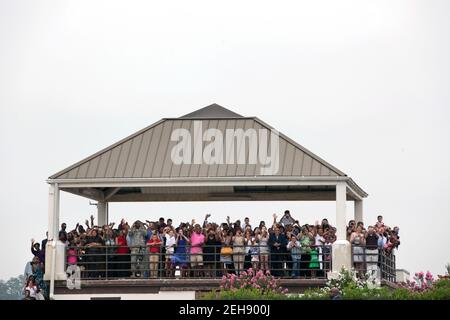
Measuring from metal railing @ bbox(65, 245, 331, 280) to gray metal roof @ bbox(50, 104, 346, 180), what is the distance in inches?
89.5

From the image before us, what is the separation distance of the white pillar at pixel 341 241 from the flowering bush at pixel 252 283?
1.82 m

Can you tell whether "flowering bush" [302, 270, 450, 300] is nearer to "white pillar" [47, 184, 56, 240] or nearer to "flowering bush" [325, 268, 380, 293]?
"flowering bush" [325, 268, 380, 293]

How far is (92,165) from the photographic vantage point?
4425 cm

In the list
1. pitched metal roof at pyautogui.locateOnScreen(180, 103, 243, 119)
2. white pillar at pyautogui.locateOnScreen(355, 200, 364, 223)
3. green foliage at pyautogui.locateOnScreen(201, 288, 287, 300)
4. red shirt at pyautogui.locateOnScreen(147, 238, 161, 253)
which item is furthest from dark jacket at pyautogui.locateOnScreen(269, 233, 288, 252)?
white pillar at pyautogui.locateOnScreen(355, 200, 364, 223)

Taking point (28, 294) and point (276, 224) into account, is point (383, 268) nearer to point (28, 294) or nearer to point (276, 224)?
point (276, 224)

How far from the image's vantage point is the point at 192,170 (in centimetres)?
4362

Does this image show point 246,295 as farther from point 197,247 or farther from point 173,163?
point 173,163

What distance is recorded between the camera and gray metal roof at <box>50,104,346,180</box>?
4331 cm

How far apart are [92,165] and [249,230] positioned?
532 centimetres

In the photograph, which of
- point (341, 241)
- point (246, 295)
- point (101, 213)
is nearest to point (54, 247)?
point (101, 213)
